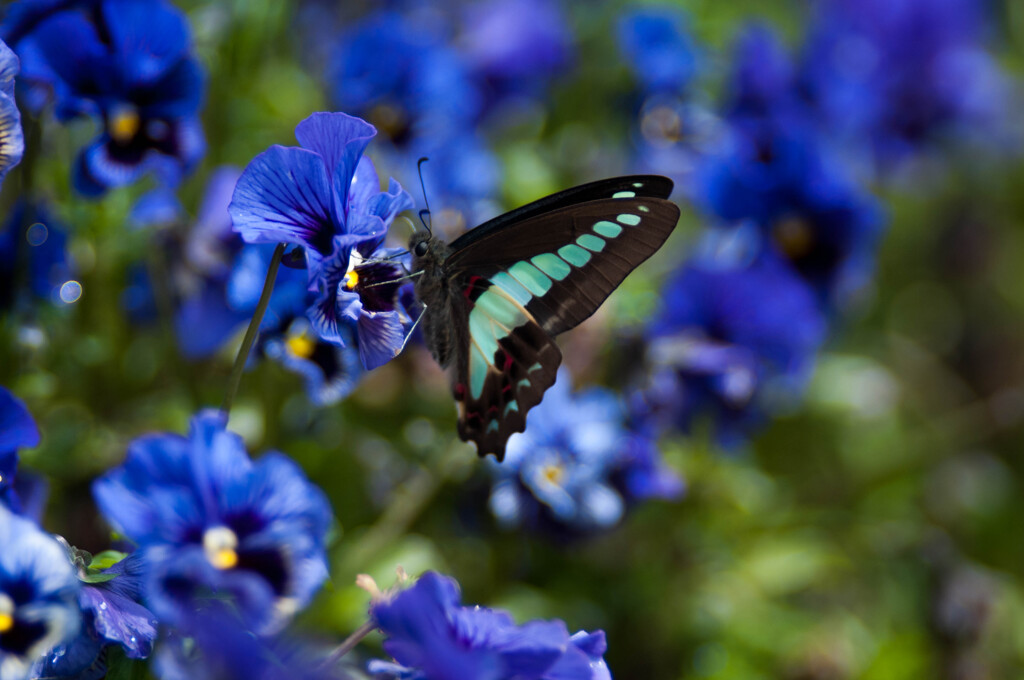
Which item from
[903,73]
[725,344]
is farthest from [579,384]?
[903,73]

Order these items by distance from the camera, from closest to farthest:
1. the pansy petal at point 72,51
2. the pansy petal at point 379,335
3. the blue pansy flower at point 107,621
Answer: the blue pansy flower at point 107,621 < the pansy petal at point 379,335 < the pansy petal at point 72,51

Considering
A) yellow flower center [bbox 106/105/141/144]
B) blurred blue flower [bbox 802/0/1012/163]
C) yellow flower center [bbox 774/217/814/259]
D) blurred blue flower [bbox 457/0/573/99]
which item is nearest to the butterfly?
yellow flower center [bbox 106/105/141/144]

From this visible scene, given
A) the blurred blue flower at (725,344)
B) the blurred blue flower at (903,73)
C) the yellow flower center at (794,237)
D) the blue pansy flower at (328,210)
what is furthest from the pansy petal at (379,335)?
the blurred blue flower at (903,73)

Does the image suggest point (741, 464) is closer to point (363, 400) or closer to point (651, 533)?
point (651, 533)

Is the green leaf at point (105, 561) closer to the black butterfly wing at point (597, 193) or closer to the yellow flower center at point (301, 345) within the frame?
the yellow flower center at point (301, 345)

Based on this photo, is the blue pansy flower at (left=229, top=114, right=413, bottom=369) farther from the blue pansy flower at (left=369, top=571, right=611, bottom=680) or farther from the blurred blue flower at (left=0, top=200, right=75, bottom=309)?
the blurred blue flower at (left=0, top=200, right=75, bottom=309)

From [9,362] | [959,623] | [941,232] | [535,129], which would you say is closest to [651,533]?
[959,623]
